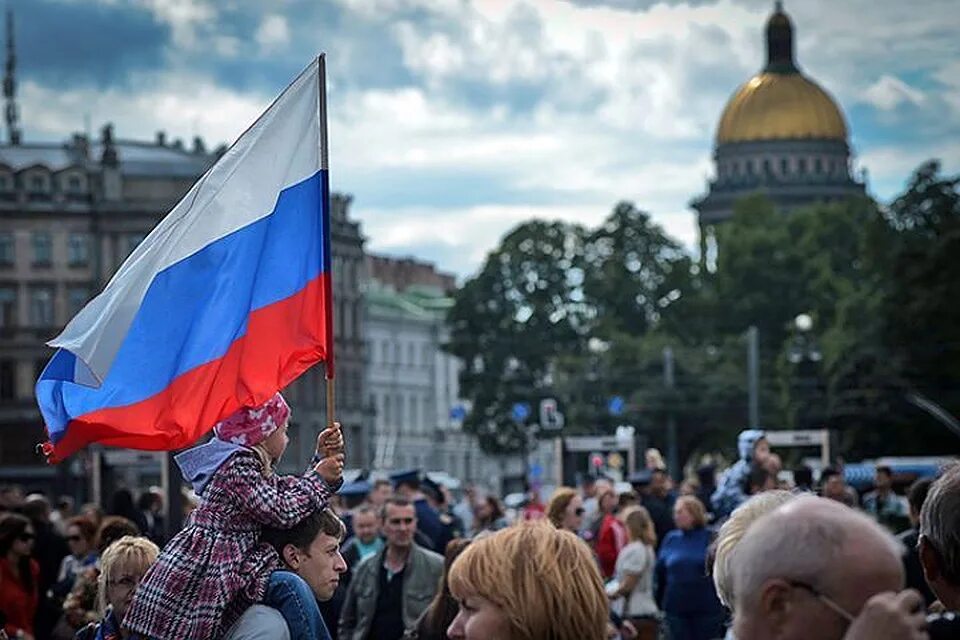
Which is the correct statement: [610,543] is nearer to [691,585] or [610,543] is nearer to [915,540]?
[691,585]

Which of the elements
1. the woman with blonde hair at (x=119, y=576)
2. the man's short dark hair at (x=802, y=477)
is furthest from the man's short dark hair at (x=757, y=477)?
the woman with blonde hair at (x=119, y=576)

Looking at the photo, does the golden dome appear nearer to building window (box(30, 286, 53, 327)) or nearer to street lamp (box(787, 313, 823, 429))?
building window (box(30, 286, 53, 327))

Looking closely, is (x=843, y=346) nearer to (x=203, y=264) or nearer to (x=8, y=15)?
(x=8, y=15)

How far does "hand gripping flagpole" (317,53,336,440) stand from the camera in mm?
8326

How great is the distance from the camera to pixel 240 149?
9.08 metres

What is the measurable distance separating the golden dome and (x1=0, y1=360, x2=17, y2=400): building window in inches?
1943

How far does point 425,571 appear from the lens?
14125mm

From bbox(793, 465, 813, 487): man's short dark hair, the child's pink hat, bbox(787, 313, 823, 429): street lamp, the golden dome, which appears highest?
the golden dome

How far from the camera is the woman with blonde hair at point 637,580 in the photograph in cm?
1828

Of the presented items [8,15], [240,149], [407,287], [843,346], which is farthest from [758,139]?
[240,149]

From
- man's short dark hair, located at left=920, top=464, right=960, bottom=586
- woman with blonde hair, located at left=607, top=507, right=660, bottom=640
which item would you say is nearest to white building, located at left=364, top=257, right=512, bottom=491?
woman with blonde hair, located at left=607, top=507, right=660, bottom=640

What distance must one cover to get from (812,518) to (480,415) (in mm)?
97997

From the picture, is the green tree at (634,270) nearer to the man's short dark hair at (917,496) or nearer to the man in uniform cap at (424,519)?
the man in uniform cap at (424,519)

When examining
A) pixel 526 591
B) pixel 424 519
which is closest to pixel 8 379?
pixel 424 519
